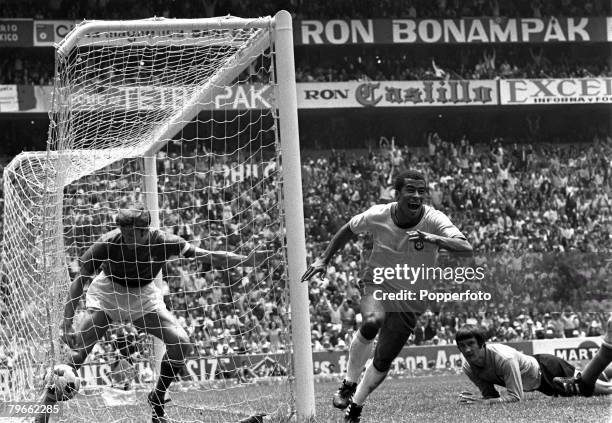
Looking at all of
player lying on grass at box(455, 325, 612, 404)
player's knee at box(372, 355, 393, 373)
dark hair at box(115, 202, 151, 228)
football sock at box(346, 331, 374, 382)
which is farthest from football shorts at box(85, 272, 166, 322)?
player lying on grass at box(455, 325, 612, 404)

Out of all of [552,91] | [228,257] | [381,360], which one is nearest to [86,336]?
[228,257]

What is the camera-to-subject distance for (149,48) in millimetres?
10211

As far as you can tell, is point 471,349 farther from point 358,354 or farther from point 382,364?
point 382,364

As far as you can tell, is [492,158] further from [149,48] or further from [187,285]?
[149,48]

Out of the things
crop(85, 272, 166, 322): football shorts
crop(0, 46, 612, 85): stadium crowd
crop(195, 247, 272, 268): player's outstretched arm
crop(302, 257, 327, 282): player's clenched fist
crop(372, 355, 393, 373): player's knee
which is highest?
crop(0, 46, 612, 85): stadium crowd

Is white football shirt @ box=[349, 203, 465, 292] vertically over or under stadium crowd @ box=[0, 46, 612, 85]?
under

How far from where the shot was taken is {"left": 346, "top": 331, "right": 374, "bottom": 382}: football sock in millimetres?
7887

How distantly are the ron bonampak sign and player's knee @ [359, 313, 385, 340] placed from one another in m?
27.8

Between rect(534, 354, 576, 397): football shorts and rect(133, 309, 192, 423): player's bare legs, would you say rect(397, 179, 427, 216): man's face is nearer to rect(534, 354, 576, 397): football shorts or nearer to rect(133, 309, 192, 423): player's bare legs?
rect(133, 309, 192, 423): player's bare legs

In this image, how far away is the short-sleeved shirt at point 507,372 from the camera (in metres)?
8.92

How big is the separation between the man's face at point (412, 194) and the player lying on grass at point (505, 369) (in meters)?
2.05

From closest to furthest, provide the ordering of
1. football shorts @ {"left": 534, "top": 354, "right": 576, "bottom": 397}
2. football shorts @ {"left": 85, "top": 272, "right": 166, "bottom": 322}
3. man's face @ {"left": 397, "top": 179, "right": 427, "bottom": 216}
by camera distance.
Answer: man's face @ {"left": 397, "top": 179, "right": 427, "bottom": 216} → football shorts @ {"left": 85, "top": 272, "right": 166, "bottom": 322} → football shorts @ {"left": 534, "top": 354, "right": 576, "bottom": 397}

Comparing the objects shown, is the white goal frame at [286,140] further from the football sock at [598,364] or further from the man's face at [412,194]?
the football sock at [598,364]

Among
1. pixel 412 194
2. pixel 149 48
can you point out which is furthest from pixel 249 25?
pixel 149 48
